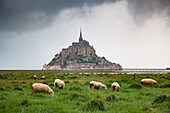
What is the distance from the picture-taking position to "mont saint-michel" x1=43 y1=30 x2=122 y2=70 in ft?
546

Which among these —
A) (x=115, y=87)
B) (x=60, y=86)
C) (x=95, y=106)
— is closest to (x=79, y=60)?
(x=60, y=86)

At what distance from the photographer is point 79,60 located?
177 m

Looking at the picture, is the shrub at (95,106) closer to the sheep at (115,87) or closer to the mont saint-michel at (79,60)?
the sheep at (115,87)

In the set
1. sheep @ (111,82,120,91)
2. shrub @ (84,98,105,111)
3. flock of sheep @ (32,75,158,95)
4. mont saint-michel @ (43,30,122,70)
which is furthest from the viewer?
mont saint-michel @ (43,30,122,70)

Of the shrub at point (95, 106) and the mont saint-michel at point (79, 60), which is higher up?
the mont saint-michel at point (79, 60)

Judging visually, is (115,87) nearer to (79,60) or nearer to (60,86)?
A: (60,86)

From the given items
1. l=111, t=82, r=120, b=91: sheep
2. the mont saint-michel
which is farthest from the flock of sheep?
the mont saint-michel

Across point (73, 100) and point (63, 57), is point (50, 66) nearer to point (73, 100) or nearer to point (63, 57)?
point (63, 57)

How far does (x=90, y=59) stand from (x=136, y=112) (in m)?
180

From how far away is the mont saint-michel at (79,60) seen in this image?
166 metres

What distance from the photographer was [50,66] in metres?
178

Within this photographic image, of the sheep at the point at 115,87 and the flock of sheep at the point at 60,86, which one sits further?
the sheep at the point at 115,87

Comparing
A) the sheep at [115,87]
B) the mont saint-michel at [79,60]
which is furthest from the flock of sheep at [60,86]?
the mont saint-michel at [79,60]

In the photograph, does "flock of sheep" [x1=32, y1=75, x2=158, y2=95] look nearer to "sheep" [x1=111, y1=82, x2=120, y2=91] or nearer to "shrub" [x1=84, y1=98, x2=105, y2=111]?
"sheep" [x1=111, y1=82, x2=120, y2=91]
